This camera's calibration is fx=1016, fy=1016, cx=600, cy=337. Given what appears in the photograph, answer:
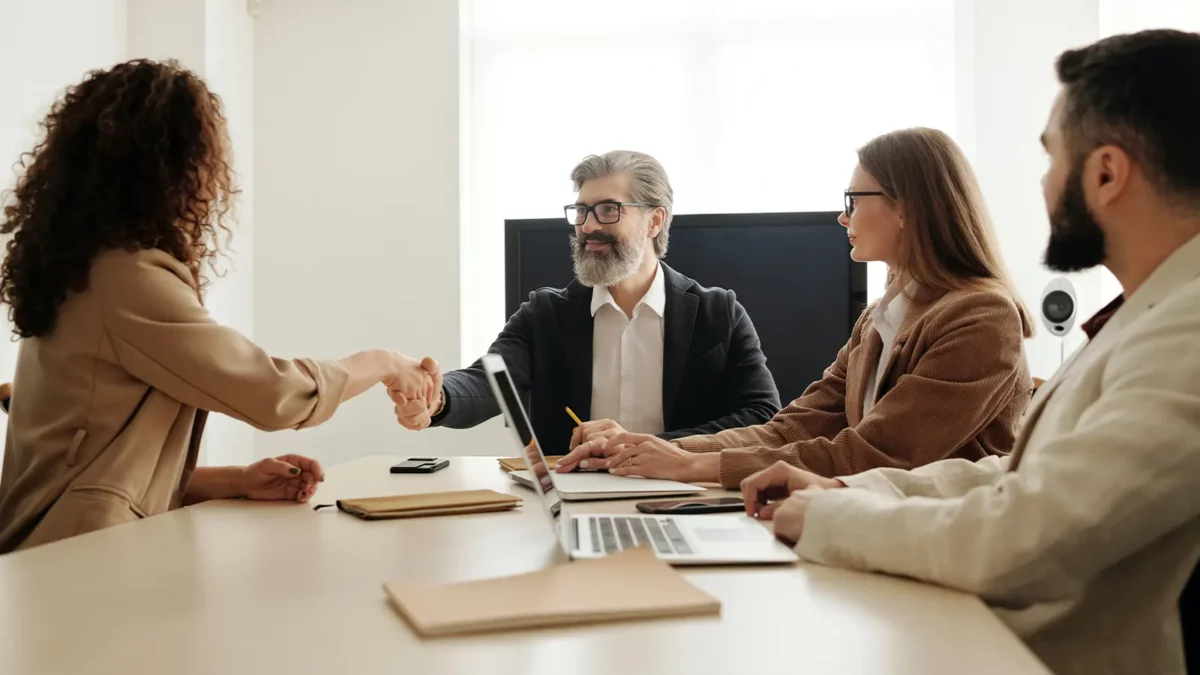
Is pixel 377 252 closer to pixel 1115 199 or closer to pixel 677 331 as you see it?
pixel 677 331

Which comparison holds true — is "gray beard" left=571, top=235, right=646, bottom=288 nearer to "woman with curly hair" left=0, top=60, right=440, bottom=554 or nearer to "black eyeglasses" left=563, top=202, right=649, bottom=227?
"black eyeglasses" left=563, top=202, right=649, bottom=227

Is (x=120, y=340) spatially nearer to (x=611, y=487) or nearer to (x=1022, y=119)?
(x=611, y=487)

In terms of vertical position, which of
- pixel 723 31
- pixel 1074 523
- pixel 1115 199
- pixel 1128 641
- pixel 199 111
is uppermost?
pixel 723 31

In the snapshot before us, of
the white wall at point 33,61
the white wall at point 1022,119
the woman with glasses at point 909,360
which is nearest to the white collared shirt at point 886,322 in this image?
the woman with glasses at point 909,360

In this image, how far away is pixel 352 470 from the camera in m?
2.12

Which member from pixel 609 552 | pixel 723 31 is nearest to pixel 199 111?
pixel 609 552

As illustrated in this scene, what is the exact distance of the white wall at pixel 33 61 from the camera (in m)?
3.28

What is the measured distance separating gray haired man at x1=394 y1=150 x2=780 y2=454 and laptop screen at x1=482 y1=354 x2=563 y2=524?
4.68 feet

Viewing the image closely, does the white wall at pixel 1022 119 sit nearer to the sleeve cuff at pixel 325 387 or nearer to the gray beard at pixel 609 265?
the gray beard at pixel 609 265

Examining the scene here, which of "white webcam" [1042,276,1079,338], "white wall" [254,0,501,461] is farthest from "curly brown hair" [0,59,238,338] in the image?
"white webcam" [1042,276,1079,338]

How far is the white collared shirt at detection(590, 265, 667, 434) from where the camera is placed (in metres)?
2.89

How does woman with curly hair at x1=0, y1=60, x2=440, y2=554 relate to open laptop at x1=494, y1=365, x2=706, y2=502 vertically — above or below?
above

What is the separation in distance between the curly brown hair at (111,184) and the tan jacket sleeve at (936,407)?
1.01m

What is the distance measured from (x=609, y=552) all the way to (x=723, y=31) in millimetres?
3680
